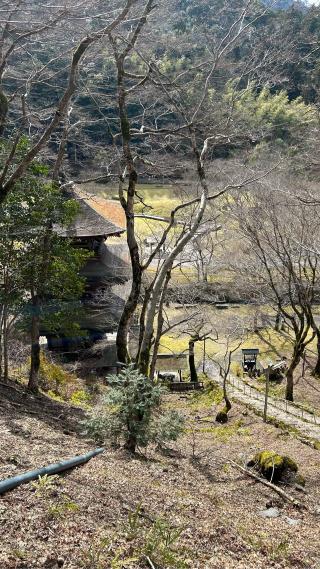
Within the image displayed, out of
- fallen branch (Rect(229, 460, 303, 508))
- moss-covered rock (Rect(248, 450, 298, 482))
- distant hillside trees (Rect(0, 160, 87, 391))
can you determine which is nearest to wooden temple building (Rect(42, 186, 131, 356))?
distant hillside trees (Rect(0, 160, 87, 391))

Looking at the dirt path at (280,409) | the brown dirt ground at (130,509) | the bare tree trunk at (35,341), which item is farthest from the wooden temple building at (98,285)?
the brown dirt ground at (130,509)

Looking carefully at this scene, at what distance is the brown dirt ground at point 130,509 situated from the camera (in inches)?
174

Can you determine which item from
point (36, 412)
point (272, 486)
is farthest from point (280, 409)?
point (36, 412)

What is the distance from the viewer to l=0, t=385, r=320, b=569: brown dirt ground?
4430mm

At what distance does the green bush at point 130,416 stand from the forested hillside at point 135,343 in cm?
3

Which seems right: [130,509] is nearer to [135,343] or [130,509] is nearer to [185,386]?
[185,386]

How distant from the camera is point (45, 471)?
5.75m

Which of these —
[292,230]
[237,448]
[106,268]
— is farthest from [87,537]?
[106,268]

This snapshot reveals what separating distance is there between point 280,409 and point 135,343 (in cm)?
757

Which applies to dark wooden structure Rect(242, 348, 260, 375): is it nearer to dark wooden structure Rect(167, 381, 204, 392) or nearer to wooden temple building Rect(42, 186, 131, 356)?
dark wooden structure Rect(167, 381, 204, 392)

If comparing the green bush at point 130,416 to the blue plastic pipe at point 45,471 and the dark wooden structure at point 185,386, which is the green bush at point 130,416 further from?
the dark wooden structure at point 185,386

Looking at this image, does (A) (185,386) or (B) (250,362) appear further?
(B) (250,362)

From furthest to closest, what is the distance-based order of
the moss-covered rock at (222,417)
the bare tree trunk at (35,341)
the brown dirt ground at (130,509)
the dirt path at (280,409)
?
1. the moss-covered rock at (222,417)
2. the dirt path at (280,409)
3. the bare tree trunk at (35,341)
4. the brown dirt ground at (130,509)

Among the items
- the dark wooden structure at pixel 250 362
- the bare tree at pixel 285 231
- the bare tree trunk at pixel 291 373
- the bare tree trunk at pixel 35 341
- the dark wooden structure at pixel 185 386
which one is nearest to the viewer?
the bare tree trunk at pixel 35 341
